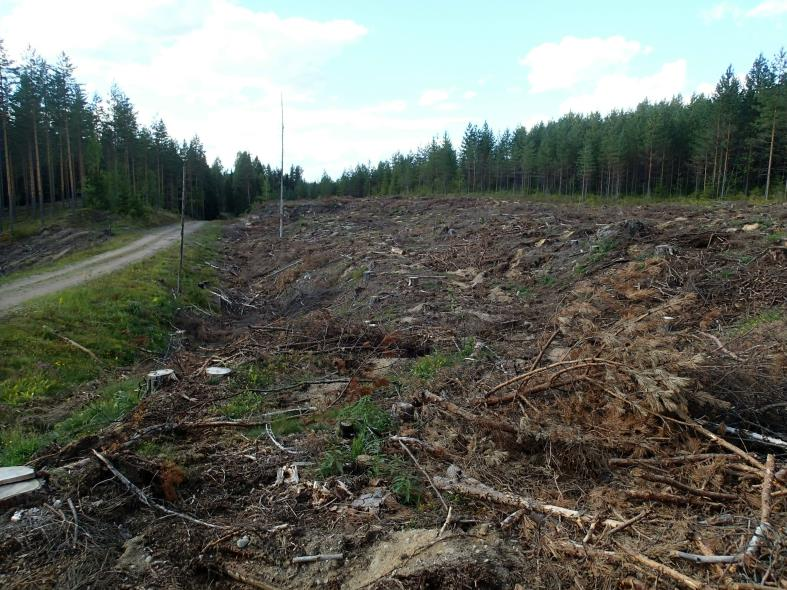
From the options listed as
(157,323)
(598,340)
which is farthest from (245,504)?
(157,323)

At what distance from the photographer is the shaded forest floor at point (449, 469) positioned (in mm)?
3424

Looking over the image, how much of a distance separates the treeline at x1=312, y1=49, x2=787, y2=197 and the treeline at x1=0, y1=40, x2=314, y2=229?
107ft

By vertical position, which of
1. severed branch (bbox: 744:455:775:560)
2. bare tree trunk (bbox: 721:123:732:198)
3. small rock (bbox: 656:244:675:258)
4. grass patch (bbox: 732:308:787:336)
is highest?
bare tree trunk (bbox: 721:123:732:198)

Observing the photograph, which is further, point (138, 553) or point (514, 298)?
point (514, 298)

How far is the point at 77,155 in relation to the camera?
50.6 metres

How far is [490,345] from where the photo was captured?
9203mm

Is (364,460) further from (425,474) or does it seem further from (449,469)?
(449,469)

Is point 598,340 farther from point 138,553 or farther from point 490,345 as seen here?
point 138,553

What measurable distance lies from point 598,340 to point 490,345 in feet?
9.32

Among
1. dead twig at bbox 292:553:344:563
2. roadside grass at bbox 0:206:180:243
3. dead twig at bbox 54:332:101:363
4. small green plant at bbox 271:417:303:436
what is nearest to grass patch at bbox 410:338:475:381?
small green plant at bbox 271:417:303:436

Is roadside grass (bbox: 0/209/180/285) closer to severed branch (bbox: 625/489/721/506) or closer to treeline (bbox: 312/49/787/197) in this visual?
severed branch (bbox: 625/489/721/506)

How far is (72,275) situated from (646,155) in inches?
2381

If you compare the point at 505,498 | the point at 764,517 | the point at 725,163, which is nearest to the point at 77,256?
the point at 505,498

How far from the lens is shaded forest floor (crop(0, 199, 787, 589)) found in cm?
342
